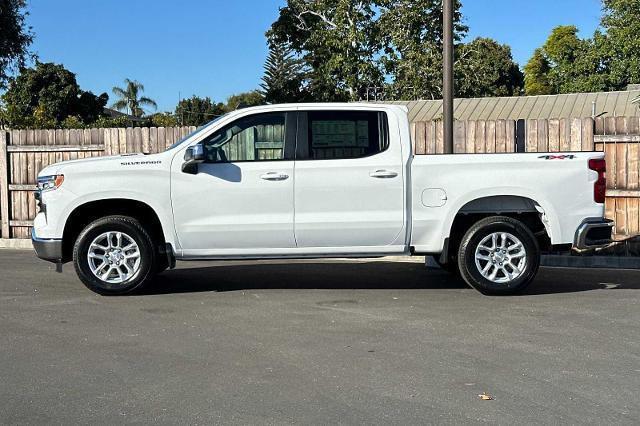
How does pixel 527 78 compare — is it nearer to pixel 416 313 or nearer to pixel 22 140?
pixel 22 140

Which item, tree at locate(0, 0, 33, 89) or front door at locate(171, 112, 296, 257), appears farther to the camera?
tree at locate(0, 0, 33, 89)

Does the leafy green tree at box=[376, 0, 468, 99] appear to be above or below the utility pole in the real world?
above

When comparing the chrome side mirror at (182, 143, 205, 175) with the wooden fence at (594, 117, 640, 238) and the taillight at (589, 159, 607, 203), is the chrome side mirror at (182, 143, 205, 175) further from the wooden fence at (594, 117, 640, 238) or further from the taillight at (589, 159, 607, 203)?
the wooden fence at (594, 117, 640, 238)

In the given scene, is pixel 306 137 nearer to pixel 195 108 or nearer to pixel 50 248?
pixel 50 248

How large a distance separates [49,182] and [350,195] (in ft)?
10.4

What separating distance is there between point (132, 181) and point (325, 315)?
8.29ft

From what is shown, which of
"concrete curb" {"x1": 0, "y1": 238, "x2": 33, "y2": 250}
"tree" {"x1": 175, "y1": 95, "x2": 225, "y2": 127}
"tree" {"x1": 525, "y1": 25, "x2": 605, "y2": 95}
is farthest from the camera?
"tree" {"x1": 175, "y1": 95, "x2": 225, "y2": 127}

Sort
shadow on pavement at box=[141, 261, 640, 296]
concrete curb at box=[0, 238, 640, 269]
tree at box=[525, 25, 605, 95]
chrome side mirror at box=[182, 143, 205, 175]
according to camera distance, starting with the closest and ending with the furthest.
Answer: chrome side mirror at box=[182, 143, 205, 175]
shadow on pavement at box=[141, 261, 640, 296]
concrete curb at box=[0, 238, 640, 269]
tree at box=[525, 25, 605, 95]

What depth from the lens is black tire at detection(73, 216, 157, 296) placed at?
8469 mm

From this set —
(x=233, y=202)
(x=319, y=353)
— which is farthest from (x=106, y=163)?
(x=319, y=353)

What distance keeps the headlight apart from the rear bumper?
5.45 m

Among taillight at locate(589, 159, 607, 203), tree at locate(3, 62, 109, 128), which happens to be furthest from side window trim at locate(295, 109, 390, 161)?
tree at locate(3, 62, 109, 128)

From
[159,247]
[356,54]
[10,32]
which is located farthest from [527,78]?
[159,247]

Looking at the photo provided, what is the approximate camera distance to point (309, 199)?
8.46 meters
